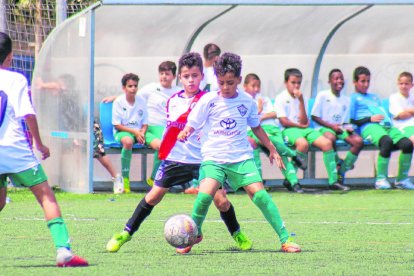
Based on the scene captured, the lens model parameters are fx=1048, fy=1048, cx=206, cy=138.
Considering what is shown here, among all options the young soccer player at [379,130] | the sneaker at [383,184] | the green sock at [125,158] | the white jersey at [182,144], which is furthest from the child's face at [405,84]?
the white jersey at [182,144]

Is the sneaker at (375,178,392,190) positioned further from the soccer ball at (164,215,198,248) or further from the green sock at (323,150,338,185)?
the soccer ball at (164,215,198,248)

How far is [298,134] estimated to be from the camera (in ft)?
49.0

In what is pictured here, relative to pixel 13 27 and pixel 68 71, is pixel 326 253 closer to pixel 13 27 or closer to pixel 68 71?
pixel 68 71

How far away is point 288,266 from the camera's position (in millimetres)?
7086

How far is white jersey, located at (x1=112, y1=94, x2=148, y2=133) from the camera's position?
1459 centimetres

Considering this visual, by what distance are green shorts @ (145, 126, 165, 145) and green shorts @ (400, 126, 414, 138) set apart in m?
3.53

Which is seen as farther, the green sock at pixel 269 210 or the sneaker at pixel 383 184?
the sneaker at pixel 383 184

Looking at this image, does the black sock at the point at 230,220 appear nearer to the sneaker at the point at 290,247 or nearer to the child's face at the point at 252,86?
the sneaker at the point at 290,247

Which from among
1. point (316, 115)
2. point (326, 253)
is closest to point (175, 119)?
point (326, 253)

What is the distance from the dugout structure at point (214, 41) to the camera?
14.7 m

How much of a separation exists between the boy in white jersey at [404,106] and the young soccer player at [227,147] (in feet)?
24.6

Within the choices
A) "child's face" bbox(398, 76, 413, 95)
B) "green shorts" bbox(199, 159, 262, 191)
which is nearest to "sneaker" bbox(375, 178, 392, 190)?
"child's face" bbox(398, 76, 413, 95)

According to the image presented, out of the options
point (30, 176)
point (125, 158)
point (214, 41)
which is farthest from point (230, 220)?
point (214, 41)

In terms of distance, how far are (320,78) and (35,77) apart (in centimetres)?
437
